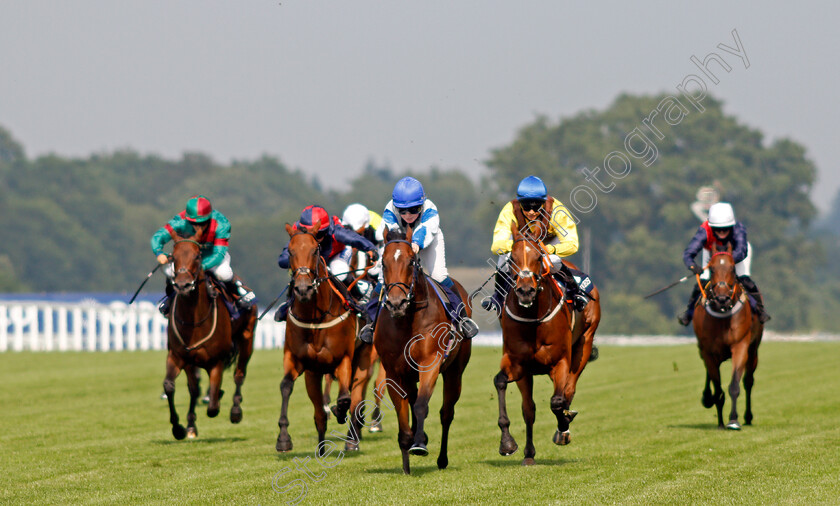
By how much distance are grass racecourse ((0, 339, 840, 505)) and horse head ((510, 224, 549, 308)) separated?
2.73 feet

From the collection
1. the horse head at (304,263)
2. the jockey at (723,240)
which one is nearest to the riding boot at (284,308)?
the horse head at (304,263)

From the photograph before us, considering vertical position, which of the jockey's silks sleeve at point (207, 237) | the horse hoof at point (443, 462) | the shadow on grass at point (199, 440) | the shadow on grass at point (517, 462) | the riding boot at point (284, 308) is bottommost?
the shadow on grass at point (517, 462)

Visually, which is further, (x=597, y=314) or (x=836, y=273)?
(x=836, y=273)

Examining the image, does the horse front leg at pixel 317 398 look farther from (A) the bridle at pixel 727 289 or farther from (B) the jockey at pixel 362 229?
(A) the bridle at pixel 727 289

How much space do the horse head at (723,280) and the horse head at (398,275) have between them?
581 centimetres

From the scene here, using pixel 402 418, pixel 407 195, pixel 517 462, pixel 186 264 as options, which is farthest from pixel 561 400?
pixel 186 264

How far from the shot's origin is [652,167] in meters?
74.8

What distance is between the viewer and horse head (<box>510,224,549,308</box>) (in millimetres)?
10562

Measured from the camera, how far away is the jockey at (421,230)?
11016mm

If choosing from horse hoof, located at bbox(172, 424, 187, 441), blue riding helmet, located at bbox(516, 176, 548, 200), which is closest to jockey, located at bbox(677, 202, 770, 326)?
blue riding helmet, located at bbox(516, 176, 548, 200)

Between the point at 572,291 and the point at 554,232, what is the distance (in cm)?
58

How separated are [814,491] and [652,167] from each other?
66365 millimetres

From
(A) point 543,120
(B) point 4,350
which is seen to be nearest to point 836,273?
(A) point 543,120

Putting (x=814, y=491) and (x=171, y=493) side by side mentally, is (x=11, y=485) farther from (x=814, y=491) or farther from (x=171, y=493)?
(x=814, y=491)
